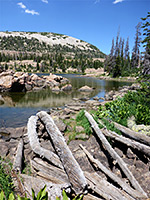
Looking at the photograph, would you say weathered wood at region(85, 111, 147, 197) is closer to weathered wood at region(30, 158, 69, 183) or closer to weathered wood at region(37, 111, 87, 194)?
weathered wood at region(37, 111, 87, 194)

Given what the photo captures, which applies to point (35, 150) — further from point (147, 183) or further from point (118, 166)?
point (147, 183)

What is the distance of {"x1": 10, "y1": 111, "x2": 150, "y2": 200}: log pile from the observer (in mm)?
3488

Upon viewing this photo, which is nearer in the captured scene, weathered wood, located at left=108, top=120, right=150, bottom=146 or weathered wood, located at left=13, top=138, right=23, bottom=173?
weathered wood, located at left=13, top=138, right=23, bottom=173

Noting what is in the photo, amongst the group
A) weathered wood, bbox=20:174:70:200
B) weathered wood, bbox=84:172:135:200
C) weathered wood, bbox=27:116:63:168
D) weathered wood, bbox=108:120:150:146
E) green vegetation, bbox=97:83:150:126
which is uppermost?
green vegetation, bbox=97:83:150:126

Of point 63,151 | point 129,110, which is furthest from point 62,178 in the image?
point 129,110

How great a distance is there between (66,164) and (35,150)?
4.76 feet

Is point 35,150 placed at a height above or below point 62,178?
above

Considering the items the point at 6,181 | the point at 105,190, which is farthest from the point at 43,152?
the point at 105,190

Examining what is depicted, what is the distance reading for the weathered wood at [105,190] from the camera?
3.33 metres

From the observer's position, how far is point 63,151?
4594 millimetres

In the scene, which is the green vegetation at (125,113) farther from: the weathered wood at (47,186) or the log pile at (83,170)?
the weathered wood at (47,186)

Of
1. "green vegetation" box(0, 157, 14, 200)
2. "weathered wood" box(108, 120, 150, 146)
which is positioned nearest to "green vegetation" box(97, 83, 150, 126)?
"weathered wood" box(108, 120, 150, 146)

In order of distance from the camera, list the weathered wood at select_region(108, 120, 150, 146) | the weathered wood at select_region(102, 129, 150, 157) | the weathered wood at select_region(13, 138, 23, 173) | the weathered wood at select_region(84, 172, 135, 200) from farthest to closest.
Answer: the weathered wood at select_region(108, 120, 150, 146)
the weathered wood at select_region(102, 129, 150, 157)
the weathered wood at select_region(13, 138, 23, 173)
the weathered wood at select_region(84, 172, 135, 200)

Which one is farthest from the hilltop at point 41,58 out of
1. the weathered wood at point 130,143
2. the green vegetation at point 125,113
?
the weathered wood at point 130,143
